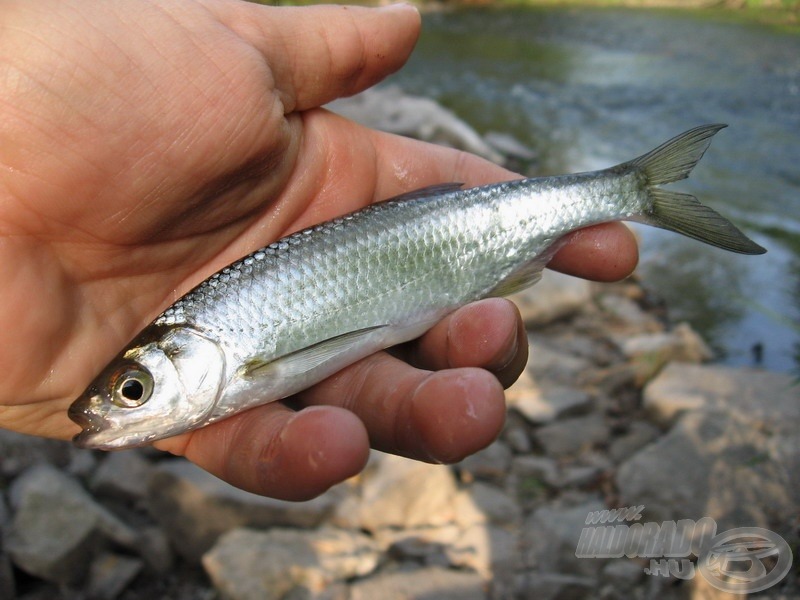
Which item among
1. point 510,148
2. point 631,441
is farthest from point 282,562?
point 510,148

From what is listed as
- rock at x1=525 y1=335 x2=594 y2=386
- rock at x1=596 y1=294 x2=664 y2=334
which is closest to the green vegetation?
rock at x1=596 y1=294 x2=664 y2=334

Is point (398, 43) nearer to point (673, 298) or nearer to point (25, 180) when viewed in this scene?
point (25, 180)

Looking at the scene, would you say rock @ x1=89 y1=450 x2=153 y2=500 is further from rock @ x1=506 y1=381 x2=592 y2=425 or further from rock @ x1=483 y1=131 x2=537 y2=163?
rock @ x1=483 y1=131 x2=537 y2=163

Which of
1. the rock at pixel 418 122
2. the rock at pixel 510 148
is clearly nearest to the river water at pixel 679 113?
the rock at pixel 510 148

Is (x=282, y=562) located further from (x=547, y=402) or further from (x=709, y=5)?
(x=709, y=5)

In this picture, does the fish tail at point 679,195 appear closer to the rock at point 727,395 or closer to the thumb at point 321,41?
the thumb at point 321,41

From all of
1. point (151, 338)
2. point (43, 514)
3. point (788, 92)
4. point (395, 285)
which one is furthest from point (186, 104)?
point (788, 92)

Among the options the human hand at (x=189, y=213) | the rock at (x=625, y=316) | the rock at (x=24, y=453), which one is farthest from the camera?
the rock at (x=625, y=316)
